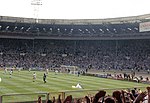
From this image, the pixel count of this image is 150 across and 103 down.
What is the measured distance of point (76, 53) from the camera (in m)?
95.1

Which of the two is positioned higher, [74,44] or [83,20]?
[83,20]

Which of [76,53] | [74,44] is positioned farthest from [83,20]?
[76,53]

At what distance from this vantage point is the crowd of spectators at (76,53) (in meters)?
84.0

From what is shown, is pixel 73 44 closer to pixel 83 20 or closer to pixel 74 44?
pixel 74 44

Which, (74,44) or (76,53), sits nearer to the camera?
(76,53)

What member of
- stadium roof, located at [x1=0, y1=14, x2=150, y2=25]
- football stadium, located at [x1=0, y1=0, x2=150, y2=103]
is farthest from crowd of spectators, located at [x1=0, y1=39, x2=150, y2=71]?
stadium roof, located at [x1=0, y1=14, x2=150, y2=25]

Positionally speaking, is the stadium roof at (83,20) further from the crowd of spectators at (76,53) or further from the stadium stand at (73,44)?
the crowd of spectators at (76,53)

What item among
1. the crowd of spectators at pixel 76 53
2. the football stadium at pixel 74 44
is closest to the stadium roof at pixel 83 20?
the football stadium at pixel 74 44

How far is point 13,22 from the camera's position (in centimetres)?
8394

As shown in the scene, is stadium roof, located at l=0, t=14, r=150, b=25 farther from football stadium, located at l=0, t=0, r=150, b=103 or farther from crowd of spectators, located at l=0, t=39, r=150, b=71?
crowd of spectators, located at l=0, t=39, r=150, b=71

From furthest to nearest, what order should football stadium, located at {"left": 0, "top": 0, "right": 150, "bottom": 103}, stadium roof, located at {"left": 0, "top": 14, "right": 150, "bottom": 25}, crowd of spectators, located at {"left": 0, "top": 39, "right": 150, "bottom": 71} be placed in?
crowd of spectators, located at {"left": 0, "top": 39, "right": 150, "bottom": 71} < stadium roof, located at {"left": 0, "top": 14, "right": 150, "bottom": 25} < football stadium, located at {"left": 0, "top": 0, "right": 150, "bottom": 103}

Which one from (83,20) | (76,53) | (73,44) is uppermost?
(83,20)

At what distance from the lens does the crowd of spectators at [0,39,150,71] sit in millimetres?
84000

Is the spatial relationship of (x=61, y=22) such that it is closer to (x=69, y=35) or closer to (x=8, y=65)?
(x=69, y=35)
